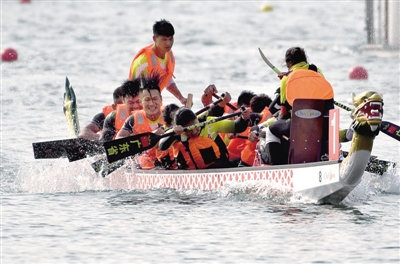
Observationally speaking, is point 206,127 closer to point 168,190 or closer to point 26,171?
point 168,190

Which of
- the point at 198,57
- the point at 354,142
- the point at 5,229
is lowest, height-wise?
the point at 5,229

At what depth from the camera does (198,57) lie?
2491 cm

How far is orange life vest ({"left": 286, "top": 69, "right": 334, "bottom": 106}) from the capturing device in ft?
30.3

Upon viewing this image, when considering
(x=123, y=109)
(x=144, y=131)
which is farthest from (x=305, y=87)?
(x=123, y=109)

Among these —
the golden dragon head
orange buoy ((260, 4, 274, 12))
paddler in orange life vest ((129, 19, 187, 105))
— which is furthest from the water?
orange buoy ((260, 4, 274, 12))

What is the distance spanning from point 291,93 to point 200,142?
4.03 feet

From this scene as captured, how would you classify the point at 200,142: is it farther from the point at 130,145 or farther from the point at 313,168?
the point at 313,168

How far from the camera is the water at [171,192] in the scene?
7.97 m

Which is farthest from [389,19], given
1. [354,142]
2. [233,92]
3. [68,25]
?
[354,142]

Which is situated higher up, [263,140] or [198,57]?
[198,57]

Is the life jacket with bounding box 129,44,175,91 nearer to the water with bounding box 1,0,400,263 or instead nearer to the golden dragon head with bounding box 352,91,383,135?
the water with bounding box 1,0,400,263

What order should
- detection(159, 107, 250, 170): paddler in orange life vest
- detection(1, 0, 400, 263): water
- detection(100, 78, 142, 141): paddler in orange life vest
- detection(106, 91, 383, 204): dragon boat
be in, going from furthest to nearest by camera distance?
1. detection(100, 78, 142, 141): paddler in orange life vest
2. detection(159, 107, 250, 170): paddler in orange life vest
3. detection(106, 91, 383, 204): dragon boat
4. detection(1, 0, 400, 263): water

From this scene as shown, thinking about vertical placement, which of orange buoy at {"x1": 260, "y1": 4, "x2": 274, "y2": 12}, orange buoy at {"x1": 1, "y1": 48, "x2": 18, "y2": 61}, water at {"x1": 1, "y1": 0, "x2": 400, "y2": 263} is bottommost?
water at {"x1": 1, "y1": 0, "x2": 400, "y2": 263}

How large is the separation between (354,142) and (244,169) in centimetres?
119
